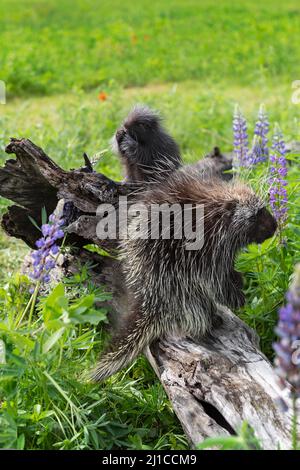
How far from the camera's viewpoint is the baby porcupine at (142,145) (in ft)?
13.7

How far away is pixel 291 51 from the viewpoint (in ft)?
32.4

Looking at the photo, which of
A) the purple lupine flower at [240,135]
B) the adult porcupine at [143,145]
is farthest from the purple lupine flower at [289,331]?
the purple lupine flower at [240,135]

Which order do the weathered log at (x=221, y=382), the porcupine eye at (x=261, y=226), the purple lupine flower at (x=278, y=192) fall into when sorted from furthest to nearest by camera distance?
the purple lupine flower at (x=278, y=192)
the porcupine eye at (x=261, y=226)
the weathered log at (x=221, y=382)

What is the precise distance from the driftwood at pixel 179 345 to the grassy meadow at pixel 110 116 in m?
0.17

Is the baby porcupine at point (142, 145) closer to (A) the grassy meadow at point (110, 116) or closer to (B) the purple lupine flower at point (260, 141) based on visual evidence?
(A) the grassy meadow at point (110, 116)

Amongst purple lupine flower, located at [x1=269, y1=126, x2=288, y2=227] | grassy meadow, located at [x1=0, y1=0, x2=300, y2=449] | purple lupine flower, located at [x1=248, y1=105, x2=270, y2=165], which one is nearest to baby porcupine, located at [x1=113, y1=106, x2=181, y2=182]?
grassy meadow, located at [x1=0, y1=0, x2=300, y2=449]

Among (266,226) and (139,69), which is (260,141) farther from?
(139,69)

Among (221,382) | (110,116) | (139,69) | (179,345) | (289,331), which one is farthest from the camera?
(139,69)

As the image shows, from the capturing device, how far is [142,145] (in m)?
4.21

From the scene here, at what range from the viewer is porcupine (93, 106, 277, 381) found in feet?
10.5

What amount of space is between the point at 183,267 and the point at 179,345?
36 centimetres

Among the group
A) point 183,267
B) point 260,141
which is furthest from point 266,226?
point 260,141
